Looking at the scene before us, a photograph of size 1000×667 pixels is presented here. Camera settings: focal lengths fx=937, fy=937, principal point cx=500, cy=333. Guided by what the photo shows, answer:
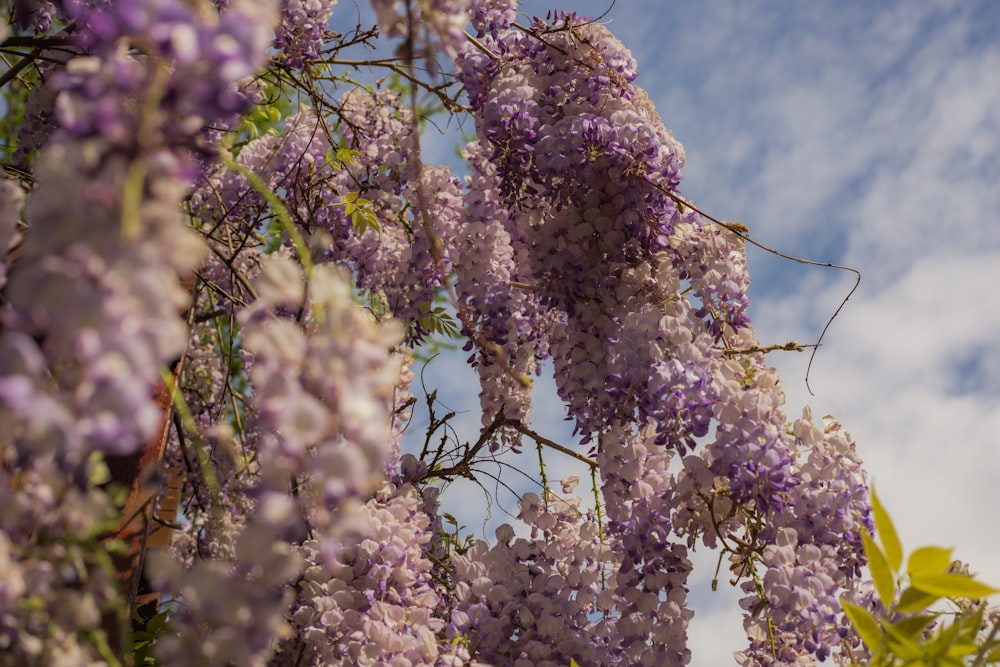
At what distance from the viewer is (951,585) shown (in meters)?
1.06

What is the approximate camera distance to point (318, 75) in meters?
2.95

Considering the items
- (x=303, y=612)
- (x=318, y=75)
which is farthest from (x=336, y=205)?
(x=303, y=612)

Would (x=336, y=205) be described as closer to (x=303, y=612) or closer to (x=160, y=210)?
(x=303, y=612)

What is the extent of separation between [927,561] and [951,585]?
0.03 meters

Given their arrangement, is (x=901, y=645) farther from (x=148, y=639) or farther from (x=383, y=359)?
(x=148, y=639)

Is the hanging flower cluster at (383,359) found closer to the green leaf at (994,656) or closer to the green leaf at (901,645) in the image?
the green leaf at (901,645)

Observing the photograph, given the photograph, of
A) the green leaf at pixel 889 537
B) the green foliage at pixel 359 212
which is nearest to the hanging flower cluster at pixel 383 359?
the green foliage at pixel 359 212

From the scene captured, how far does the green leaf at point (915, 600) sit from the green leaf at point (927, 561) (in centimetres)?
6

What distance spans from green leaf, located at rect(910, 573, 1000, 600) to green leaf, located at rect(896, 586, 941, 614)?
36 millimetres

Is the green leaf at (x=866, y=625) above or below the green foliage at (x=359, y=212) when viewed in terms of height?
below

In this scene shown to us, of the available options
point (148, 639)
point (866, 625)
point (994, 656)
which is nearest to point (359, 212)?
point (148, 639)

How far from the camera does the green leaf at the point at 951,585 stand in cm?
104

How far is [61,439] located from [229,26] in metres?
0.34

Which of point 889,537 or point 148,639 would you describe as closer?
point 889,537
